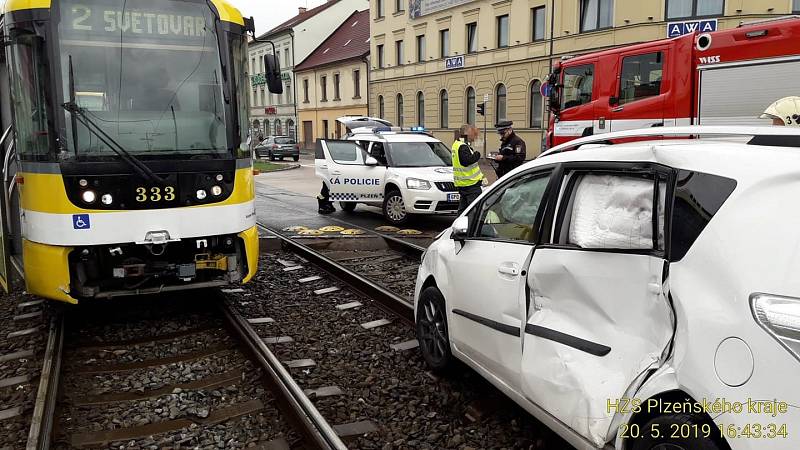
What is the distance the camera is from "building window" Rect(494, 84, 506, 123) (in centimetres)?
3416

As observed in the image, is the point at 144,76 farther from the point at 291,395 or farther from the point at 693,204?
the point at 693,204

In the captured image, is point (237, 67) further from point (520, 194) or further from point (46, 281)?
point (520, 194)

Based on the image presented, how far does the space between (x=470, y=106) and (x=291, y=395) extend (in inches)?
1351

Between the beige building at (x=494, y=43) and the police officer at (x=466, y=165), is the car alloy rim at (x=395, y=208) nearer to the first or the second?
the police officer at (x=466, y=165)

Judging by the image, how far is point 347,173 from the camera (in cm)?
1336

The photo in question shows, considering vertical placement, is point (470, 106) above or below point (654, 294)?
above

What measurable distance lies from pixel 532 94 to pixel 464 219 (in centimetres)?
2872

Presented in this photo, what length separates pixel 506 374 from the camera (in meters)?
3.65

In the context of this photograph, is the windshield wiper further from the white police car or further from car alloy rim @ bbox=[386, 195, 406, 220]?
car alloy rim @ bbox=[386, 195, 406, 220]

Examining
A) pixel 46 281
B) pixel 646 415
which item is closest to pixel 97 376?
pixel 46 281

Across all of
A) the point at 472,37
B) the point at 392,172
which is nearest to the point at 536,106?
the point at 472,37

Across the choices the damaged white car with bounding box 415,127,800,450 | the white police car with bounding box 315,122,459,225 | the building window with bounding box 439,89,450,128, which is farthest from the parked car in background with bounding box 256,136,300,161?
the damaged white car with bounding box 415,127,800,450

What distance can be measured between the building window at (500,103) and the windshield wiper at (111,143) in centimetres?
2987

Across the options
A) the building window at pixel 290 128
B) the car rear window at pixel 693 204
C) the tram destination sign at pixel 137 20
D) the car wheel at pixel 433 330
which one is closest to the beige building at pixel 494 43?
the building window at pixel 290 128
